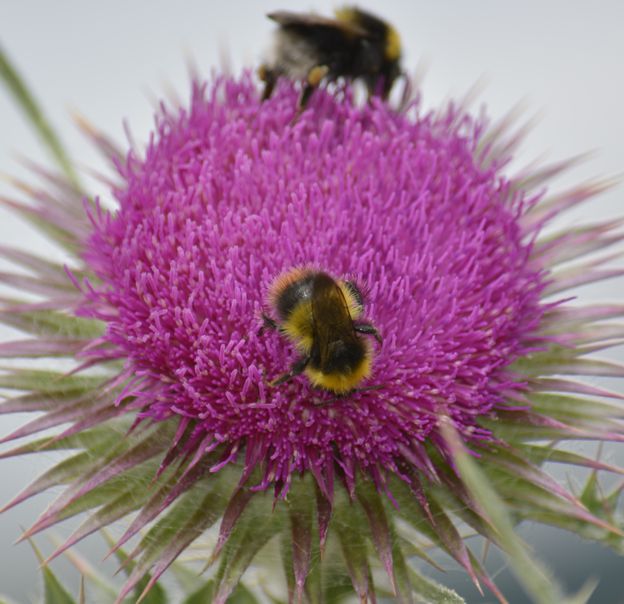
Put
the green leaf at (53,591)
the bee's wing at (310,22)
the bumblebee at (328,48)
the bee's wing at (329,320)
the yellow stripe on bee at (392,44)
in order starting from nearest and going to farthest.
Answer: the bee's wing at (329,320), the green leaf at (53,591), the bee's wing at (310,22), the bumblebee at (328,48), the yellow stripe on bee at (392,44)

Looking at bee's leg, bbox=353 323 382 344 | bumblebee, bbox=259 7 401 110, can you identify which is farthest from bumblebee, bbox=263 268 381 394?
bumblebee, bbox=259 7 401 110

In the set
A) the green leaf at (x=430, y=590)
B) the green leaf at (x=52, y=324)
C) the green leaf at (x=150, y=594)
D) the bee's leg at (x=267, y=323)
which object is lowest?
the green leaf at (x=430, y=590)

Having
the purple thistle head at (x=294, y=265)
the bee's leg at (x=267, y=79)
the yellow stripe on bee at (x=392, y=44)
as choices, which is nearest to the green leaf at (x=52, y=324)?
the purple thistle head at (x=294, y=265)

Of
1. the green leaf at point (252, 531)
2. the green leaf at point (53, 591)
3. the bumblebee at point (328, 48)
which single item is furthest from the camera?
the bumblebee at point (328, 48)

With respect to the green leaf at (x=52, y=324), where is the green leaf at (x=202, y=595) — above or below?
below

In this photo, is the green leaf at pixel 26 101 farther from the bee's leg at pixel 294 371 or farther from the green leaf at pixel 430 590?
the green leaf at pixel 430 590

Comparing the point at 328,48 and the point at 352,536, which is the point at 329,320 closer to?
the point at 352,536

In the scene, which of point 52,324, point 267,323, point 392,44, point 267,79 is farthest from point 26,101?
point 392,44
